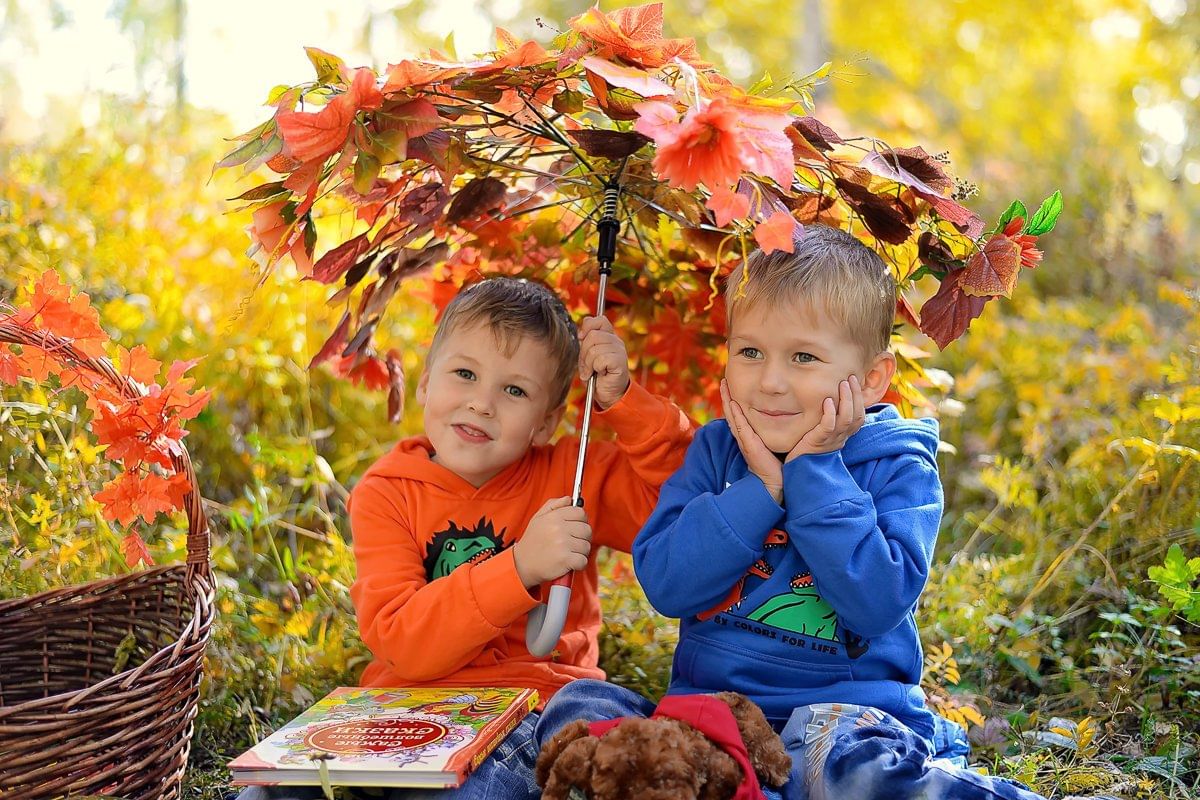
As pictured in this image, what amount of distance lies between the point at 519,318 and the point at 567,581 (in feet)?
1.92

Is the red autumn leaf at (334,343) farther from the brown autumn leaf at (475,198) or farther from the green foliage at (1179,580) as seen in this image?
the green foliage at (1179,580)

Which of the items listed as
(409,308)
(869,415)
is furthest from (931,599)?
(409,308)

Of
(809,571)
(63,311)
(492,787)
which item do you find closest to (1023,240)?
(809,571)

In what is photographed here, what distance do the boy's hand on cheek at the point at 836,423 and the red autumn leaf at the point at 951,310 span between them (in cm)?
17

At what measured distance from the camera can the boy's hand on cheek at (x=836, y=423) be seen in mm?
1938

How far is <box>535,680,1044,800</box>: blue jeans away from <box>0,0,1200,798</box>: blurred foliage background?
1.63 feet

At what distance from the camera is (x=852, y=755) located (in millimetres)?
1749

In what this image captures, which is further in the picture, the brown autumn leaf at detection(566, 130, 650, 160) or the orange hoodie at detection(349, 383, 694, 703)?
the orange hoodie at detection(349, 383, 694, 703)

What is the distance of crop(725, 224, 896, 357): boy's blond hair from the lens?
78.1 inches

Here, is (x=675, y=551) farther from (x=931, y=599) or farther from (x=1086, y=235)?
(x=1086, y=235)

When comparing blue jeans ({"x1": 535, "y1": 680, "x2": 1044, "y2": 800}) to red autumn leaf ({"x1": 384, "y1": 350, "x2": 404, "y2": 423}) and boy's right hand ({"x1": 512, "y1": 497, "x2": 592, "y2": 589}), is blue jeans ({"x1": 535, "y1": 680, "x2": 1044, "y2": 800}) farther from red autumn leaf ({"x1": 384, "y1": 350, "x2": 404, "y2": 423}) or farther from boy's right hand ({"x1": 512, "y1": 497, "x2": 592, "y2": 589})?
red autumn leaf ({"x1": 384, "y1": 350, "x2": 404, "y2": 423})

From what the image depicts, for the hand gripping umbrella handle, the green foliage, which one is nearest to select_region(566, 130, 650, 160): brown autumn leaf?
the hand gripping umbrella handle

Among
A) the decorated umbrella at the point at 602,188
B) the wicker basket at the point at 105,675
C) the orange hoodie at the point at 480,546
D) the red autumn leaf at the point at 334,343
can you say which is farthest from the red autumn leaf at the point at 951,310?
the wicker basket at the point at 105,675

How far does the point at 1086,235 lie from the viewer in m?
5.85
